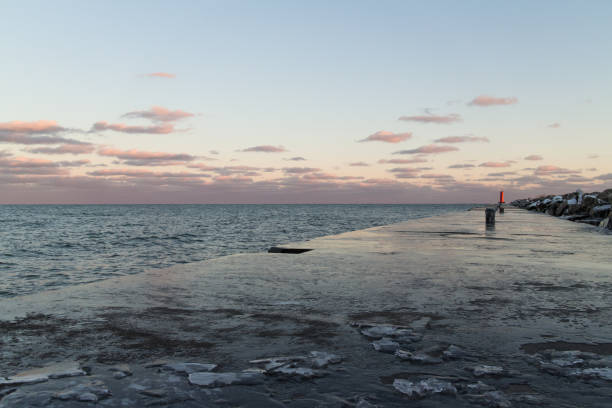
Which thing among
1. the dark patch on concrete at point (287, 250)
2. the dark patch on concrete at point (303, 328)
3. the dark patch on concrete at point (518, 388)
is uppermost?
the dark patch on concrete at point (518, 388)

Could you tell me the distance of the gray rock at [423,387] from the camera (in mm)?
1864

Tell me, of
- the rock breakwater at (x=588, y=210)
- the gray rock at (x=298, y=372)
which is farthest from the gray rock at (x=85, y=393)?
the rock breakwater at (x=588, y=210)

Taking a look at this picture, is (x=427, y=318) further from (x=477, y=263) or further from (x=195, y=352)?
(x=477, y=263)

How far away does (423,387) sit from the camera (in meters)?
1.91

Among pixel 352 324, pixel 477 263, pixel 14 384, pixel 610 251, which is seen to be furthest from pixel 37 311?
pixel 610 251

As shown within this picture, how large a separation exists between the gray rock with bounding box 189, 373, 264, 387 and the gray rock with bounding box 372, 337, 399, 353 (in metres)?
0.69

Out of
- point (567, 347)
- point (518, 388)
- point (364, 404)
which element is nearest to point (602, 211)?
Answer: point (567, 347)

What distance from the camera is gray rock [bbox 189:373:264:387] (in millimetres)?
1962

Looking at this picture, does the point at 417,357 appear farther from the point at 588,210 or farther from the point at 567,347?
the point at 588,210

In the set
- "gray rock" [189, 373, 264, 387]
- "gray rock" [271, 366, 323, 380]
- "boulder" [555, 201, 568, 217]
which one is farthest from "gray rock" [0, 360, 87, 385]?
"boulder" [555, 201, 568, 217]

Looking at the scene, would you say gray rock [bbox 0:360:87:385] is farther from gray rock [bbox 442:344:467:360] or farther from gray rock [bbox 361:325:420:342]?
gray rock [bbox 442:344:467:360]

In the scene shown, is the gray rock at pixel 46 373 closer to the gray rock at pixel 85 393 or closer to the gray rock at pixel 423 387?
the gray rock at pixel 85 393

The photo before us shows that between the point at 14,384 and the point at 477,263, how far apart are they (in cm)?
519

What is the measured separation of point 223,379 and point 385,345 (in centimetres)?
89
